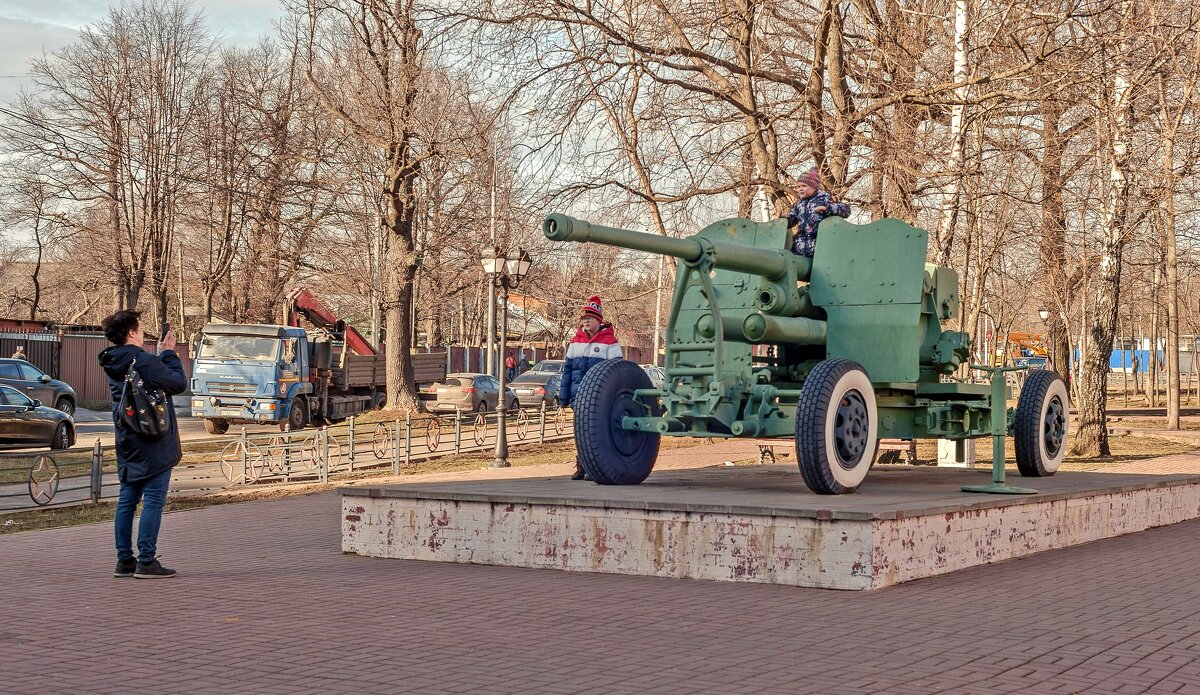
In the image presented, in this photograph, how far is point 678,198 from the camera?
64.3 feet

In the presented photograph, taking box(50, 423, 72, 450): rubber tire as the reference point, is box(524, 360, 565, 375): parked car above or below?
above

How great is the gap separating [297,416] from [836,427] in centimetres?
2461

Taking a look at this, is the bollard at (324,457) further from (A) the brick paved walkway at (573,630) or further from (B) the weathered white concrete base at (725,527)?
(A) the brick paved walkway at (573,630)

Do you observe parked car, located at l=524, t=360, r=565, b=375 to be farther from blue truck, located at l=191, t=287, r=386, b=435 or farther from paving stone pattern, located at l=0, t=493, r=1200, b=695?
paving stone pattern, located at l=0, t=493, r=1200, b=695

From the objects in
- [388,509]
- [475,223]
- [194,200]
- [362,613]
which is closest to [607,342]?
[388,509]

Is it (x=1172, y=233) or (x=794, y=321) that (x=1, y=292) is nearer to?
(x=1172, y=233)

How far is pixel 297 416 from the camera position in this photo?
32.5 m

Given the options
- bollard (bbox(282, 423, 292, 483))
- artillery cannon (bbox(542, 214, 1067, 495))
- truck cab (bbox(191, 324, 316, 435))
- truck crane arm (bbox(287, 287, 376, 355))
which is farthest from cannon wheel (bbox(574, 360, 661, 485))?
truck crane arm (bbox(287, 287, 376, 355))

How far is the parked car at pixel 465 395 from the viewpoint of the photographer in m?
41.3

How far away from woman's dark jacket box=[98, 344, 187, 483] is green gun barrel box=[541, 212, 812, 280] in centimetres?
282

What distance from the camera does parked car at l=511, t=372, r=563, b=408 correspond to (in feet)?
145

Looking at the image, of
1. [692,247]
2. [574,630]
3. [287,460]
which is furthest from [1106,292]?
[574,630]

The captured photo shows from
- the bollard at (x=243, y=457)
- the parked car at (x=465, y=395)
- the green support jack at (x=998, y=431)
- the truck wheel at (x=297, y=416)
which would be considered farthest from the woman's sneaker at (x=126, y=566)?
the parked car at (x=465, y=395)

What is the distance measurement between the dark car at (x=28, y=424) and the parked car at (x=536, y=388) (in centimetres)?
2004
